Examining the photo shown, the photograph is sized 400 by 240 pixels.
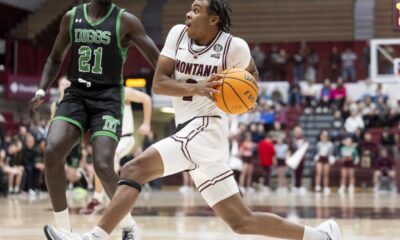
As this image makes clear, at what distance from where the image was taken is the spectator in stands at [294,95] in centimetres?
2694

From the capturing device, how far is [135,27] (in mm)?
6699

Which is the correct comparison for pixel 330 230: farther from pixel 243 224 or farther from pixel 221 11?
pixel 221 11

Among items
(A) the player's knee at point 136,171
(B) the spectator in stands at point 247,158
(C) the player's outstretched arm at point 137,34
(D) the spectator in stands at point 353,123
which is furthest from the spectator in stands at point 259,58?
(A) the player's knee at point 136,171

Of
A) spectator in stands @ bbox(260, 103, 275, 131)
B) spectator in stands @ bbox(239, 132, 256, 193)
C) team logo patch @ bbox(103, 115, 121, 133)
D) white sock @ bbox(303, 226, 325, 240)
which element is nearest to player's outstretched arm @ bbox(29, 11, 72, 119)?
team logo patch @ bbox(103, 115, 121, 133)

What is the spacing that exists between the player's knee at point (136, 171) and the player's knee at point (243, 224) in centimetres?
68

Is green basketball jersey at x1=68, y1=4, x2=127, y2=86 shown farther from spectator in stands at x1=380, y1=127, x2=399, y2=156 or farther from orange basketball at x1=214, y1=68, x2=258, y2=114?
spectator in stands at x1=380, y1=127, x2=399, y2=156

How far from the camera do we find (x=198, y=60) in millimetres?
5426

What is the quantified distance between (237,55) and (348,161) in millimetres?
17657

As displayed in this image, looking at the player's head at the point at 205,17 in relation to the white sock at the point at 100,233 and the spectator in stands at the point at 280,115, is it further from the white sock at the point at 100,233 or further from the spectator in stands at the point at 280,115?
the spectator in stands at the point at 280,115

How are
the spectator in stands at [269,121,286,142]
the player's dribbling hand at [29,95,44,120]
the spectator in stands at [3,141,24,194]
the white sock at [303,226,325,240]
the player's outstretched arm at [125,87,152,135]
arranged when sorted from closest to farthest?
1. the white sock at [303,226,325,240]
2. the player's dribbling hand at [29,95,44,120]
3. the player's outstretched arm at [125,87,152,135]
4. the spectator in stands at [3,141,24,194]
5. the spectator in stands at [269,121,286,142]

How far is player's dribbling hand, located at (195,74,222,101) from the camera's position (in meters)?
5.12

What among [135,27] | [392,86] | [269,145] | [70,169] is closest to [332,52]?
[392,86]

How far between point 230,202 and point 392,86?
2178 centimetres

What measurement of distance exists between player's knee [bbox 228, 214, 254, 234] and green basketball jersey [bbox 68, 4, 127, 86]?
1952 millimetres
